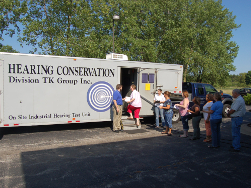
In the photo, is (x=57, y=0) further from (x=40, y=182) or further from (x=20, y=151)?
(x=40, y=182)

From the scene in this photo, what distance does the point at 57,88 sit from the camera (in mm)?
8094

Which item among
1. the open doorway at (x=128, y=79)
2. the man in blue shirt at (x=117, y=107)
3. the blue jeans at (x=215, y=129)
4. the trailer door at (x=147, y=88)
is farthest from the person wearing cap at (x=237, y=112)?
the open doorway at (x=128, y=79)

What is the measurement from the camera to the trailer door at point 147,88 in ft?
32.3

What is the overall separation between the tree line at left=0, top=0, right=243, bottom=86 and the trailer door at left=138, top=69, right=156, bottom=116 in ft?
26.4

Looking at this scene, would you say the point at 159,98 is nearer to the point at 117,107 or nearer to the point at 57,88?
the point at 117,107

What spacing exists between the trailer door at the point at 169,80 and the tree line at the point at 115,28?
8.03 metres

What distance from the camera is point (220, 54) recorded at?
28078mm

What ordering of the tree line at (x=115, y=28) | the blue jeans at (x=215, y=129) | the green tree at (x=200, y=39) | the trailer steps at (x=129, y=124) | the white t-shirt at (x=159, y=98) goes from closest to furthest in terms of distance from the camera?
the blue jeans at (x=215, y=129) < the trailer steps at (x=129, y=124) < the white t-shirt at (x=159, y=98) < the tree line at (x=115, y=28) < the green tree at (x=200, y=39)

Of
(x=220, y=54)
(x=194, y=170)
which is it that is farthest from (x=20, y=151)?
(x=220, y=54)

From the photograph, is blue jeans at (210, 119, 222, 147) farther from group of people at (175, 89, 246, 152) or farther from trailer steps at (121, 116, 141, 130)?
trailer steps at (121, 116, 141, 130)

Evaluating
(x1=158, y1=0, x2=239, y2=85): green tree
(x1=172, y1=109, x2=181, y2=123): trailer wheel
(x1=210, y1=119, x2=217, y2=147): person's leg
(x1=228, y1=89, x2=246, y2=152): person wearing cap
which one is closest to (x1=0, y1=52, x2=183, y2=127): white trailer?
(x1=172, y1=109, x2=181, y2=123): trailer wheel

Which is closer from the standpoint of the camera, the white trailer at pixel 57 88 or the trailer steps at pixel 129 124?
the white trailer at pixel 57 88

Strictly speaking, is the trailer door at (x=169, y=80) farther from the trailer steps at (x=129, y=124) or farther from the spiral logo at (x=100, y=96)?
the spiral logo at (x=100, y=96)

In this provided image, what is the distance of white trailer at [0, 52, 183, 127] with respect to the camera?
291 inches
